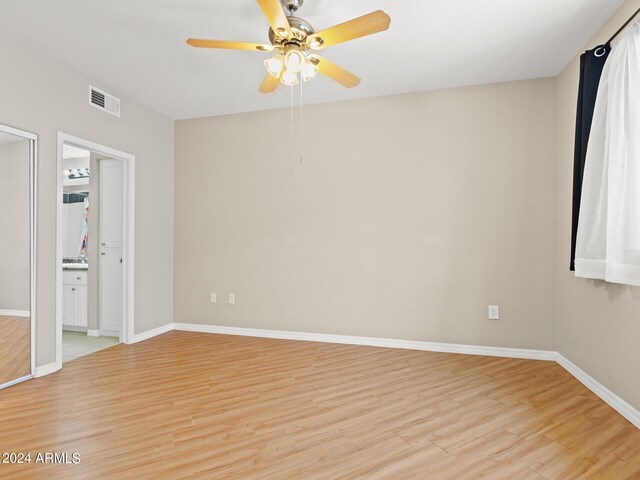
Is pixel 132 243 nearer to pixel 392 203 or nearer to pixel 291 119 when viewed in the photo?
pixel 291 119

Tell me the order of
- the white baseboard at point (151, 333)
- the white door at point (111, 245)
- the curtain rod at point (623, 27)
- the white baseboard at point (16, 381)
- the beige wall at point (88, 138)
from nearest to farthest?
the curtain rod at point (623, 27) → the white baseboard at point (16, 381) → the beige wall at point (88, 138) → the white baseboard at point (151, 333) → the white door at point (111, 245)

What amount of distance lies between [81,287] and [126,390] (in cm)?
232

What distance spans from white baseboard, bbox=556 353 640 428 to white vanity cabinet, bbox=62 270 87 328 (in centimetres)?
502

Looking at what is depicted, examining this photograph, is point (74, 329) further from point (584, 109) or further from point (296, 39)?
point (584, 109)

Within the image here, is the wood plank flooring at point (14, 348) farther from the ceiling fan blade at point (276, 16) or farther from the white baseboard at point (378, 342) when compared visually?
the ceiling fan blade at point (276, 16)

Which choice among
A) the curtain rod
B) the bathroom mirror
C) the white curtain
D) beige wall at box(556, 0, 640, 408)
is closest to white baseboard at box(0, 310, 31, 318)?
the bathroom mirror

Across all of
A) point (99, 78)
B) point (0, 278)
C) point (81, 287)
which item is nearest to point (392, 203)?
point (99, 78)

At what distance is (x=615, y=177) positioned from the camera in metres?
2.22

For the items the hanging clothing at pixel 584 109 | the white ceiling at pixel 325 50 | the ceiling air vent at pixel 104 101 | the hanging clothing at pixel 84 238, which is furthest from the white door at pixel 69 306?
the hanging clothing at pixel 584 109

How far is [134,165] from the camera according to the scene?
382cm

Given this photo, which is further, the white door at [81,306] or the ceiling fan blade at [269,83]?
the white door at [81,306]

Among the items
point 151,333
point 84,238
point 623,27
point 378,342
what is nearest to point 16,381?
point 151,333

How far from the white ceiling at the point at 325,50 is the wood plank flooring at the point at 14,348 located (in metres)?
2.14

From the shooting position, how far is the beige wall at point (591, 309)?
7.24 feet
